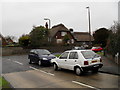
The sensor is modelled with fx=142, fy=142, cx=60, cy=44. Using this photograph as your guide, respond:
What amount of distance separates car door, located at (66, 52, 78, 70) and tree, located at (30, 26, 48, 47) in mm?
21709

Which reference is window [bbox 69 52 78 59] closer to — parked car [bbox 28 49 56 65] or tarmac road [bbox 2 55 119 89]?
tarmac road [bbox 2 55 119 89]

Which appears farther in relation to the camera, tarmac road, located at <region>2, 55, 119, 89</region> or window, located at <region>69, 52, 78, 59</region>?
window, located at <region>69, 52, 78, 59</region>

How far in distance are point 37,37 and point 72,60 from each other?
22523 mm

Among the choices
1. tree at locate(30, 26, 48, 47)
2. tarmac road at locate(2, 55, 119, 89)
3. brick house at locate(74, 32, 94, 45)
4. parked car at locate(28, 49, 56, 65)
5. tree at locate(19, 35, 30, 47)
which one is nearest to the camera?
tarmac road at locate(2, 55, 119, 89)

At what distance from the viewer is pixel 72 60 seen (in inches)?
368

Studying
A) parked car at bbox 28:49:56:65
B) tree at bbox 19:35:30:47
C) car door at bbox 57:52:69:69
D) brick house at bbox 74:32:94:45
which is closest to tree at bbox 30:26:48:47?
tree at bbox 19:35:30:47

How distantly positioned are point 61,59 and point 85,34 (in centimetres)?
5172

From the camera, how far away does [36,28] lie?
31.9m

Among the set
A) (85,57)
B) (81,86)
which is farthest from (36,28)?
(81,86)

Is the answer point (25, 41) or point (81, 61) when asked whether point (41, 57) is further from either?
point (25, 41)

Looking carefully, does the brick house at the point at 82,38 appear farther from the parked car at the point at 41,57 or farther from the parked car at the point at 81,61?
the parked car at the point at 81,61

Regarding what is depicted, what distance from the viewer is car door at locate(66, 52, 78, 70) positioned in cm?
916

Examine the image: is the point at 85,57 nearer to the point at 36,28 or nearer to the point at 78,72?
the point at 78,72

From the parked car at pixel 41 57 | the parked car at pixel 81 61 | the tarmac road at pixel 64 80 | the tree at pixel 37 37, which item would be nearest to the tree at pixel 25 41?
the tree at pixel 37 37
